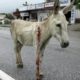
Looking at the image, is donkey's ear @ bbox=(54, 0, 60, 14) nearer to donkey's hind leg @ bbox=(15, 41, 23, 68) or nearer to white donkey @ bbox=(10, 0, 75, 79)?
white donkey @ bbox=(10, 0, 75, 79)

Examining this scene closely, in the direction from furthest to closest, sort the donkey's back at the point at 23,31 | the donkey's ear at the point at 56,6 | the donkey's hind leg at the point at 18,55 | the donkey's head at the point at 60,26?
1. the donkey's hind leg at the point at 18,55
2. the donkey's back at the point at 23,31
3. the donkey's head at the point at 60,26
4. the donkey's ear at the point at 56,6

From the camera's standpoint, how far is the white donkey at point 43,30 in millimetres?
7694

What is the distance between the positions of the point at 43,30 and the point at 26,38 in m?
0.97

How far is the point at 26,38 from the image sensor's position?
30.7ft

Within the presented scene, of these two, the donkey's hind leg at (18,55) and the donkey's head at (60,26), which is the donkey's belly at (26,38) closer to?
the donkey's hind leg at (18,55)

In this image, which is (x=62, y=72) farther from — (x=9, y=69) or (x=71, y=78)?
(x=9, y=69)

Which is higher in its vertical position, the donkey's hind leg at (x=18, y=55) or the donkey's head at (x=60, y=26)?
the donkey's head at (x=60, y=26)

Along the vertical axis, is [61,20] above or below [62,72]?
above

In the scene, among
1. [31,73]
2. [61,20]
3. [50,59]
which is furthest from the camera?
[50,59]

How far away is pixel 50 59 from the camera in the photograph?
480 inches

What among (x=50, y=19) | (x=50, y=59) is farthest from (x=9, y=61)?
(x=50, y=19)

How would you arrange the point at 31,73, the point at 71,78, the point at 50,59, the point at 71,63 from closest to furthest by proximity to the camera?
the point at 71,78 → the point at 31,73 → the point at 71,63 → the point at 50,59

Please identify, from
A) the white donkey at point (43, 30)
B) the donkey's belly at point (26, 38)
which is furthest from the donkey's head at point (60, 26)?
the donkey's belly at point (26, 38)

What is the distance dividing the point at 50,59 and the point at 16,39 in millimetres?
2386
